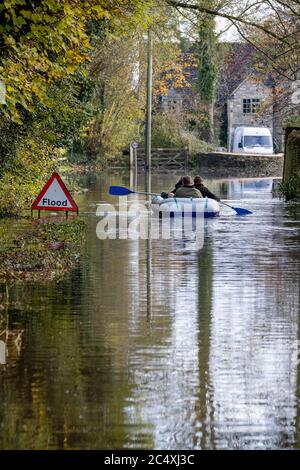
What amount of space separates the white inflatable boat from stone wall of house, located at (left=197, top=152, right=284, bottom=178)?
142ft

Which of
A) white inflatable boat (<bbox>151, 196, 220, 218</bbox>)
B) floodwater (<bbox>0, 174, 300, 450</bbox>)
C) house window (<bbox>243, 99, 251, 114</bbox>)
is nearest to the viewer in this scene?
floodwater (<bbox>0, 174, 300, 450</bbox>)

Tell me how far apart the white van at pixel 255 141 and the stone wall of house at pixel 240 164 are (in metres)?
4.89

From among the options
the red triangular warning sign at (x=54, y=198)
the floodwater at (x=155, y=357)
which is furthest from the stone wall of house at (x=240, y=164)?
the floodwater at (x=155, y=357)

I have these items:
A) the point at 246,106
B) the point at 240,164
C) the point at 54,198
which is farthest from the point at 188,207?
the point at 246,106

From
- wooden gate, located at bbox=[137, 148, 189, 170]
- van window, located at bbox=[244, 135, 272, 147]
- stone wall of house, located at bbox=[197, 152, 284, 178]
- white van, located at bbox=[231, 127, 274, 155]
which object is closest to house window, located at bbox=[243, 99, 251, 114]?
white van, located at bbox=[231, 127, 274, 155]

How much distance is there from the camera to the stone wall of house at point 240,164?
74.9 m

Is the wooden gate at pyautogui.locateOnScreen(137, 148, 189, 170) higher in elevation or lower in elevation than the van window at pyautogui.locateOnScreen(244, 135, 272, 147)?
lower

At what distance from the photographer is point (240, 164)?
75375 millimetres

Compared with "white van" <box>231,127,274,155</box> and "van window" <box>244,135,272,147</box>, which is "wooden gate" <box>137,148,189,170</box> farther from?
"van window" <box>244,135,272,147</box>

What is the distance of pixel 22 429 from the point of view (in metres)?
8.20

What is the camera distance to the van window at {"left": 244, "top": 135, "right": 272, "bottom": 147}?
82625mm

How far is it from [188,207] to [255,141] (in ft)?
176

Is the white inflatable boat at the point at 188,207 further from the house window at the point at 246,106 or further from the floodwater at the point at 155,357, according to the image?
the house window at the point at 246,106

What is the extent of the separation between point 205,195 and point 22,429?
23506 mm
